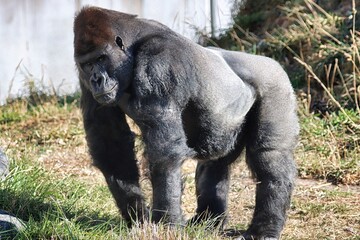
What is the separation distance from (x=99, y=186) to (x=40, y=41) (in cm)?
361

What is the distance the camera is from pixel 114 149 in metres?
4.36

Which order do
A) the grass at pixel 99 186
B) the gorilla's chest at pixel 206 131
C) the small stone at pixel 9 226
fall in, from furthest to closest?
the gorilla's chest at pixel 206 131 < the grass at pixel 99 186 < the small stone at pixel 9 226

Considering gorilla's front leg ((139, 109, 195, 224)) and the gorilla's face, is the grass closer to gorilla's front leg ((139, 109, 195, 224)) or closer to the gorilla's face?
gorilla's front leg ((139, 109, 195, 224))

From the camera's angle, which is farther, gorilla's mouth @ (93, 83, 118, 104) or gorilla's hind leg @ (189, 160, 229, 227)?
gorilla's hind leg @ (189, 160, 229, 227)

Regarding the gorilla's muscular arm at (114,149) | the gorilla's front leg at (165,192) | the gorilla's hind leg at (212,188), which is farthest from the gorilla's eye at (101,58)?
the gorilla's hind leg at (212,188)

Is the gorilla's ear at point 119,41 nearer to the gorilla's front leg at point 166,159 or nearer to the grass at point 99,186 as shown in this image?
the gorilla's front leg at point 166,159

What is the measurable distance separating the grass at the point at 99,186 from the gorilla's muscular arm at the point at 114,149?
168 mm

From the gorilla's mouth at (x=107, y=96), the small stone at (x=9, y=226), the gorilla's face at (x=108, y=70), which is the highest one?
the gorilla's face at (x=108, y=70)

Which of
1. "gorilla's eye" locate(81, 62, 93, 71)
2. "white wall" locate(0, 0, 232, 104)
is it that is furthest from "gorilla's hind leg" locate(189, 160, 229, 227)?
"white wall" locate(0, 0, 232, 104)

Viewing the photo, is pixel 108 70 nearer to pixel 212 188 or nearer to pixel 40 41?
pixel 212 188

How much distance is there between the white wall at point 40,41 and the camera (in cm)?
841

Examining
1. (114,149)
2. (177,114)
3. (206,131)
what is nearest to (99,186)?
(114,149)

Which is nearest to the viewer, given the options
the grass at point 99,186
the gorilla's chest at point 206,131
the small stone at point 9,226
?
the small stone at point 9,226

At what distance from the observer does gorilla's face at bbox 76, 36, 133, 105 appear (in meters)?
4.04
